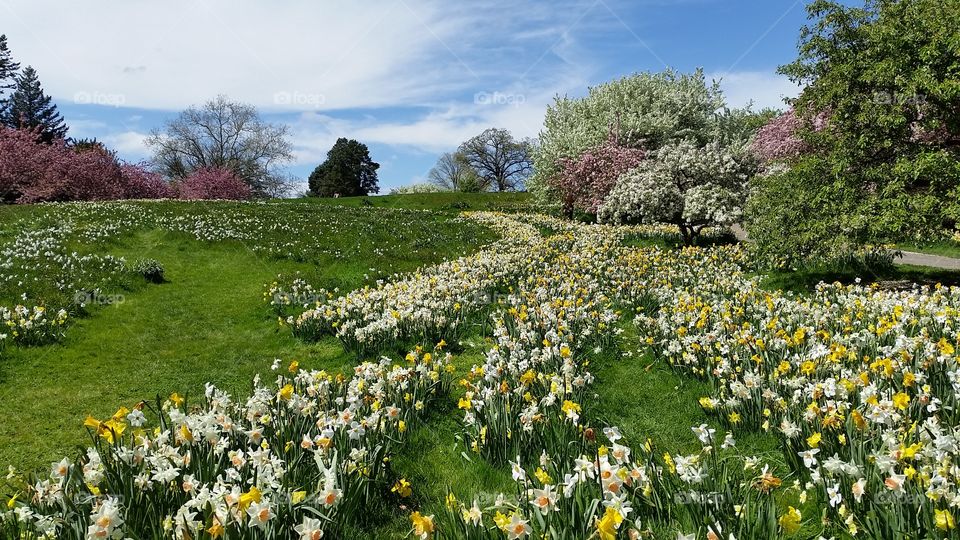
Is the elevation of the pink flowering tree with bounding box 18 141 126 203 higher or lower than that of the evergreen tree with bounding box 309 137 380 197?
lower

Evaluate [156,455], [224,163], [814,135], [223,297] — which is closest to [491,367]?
[156,455]

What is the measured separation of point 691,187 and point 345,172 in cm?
5965

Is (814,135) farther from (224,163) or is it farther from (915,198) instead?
(224,163)

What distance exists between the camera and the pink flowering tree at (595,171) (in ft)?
82.8

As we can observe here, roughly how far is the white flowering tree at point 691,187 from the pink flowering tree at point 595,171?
564cm

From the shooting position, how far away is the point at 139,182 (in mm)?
39062

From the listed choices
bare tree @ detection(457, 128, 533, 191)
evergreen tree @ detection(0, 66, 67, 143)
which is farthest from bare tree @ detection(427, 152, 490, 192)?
evergreen tree @ detection(0, 66, 67, 143)

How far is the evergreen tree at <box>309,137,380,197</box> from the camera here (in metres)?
70.1

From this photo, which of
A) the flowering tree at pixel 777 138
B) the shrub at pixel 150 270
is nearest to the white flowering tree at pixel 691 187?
the flowering tree at pixel 777 138

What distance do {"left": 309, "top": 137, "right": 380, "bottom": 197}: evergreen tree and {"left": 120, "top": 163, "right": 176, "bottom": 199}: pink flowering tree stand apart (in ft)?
91.0

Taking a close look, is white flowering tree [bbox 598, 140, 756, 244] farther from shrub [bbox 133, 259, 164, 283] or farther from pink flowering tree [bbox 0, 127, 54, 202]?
pink flowering tree [bbox 0, 127, 54, 202]

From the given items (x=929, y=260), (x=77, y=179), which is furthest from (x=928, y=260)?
(x=77, y=179)

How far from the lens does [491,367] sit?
18.6ft

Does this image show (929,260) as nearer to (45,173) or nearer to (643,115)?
(643,115)
